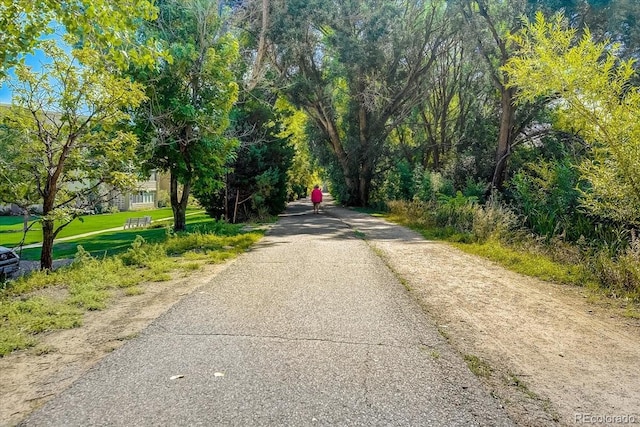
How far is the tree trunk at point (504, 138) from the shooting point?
801 inches

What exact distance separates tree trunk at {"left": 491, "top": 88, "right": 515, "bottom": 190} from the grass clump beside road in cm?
1495

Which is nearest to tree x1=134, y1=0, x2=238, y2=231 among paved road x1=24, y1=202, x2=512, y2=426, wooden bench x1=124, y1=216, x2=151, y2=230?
paved road x1=24, y1=202, x2=512, y2=426

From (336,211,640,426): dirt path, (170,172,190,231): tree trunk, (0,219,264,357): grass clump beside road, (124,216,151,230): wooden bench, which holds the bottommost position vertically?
(124,216,151,230): wooden bench

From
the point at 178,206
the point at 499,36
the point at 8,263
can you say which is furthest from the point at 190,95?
the point at 499,36

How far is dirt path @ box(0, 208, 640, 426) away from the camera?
3.11 meters

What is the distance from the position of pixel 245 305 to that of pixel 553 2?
18702 millimetres

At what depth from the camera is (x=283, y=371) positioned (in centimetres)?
352

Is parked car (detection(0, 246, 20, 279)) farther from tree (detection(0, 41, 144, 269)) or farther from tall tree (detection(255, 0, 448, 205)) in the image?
tall tree (detection(255, 0, 448, 205))

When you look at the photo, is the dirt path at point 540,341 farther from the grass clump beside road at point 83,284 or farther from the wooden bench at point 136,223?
the wooden bench at point 136,223

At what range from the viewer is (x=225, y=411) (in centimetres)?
290

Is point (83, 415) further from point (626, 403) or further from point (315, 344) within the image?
point (626, 403)

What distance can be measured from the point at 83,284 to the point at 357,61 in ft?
66.2

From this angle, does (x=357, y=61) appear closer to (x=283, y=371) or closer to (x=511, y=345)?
(x=511, y=345)

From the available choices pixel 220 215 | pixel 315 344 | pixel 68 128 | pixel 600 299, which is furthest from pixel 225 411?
pixel 220 215
